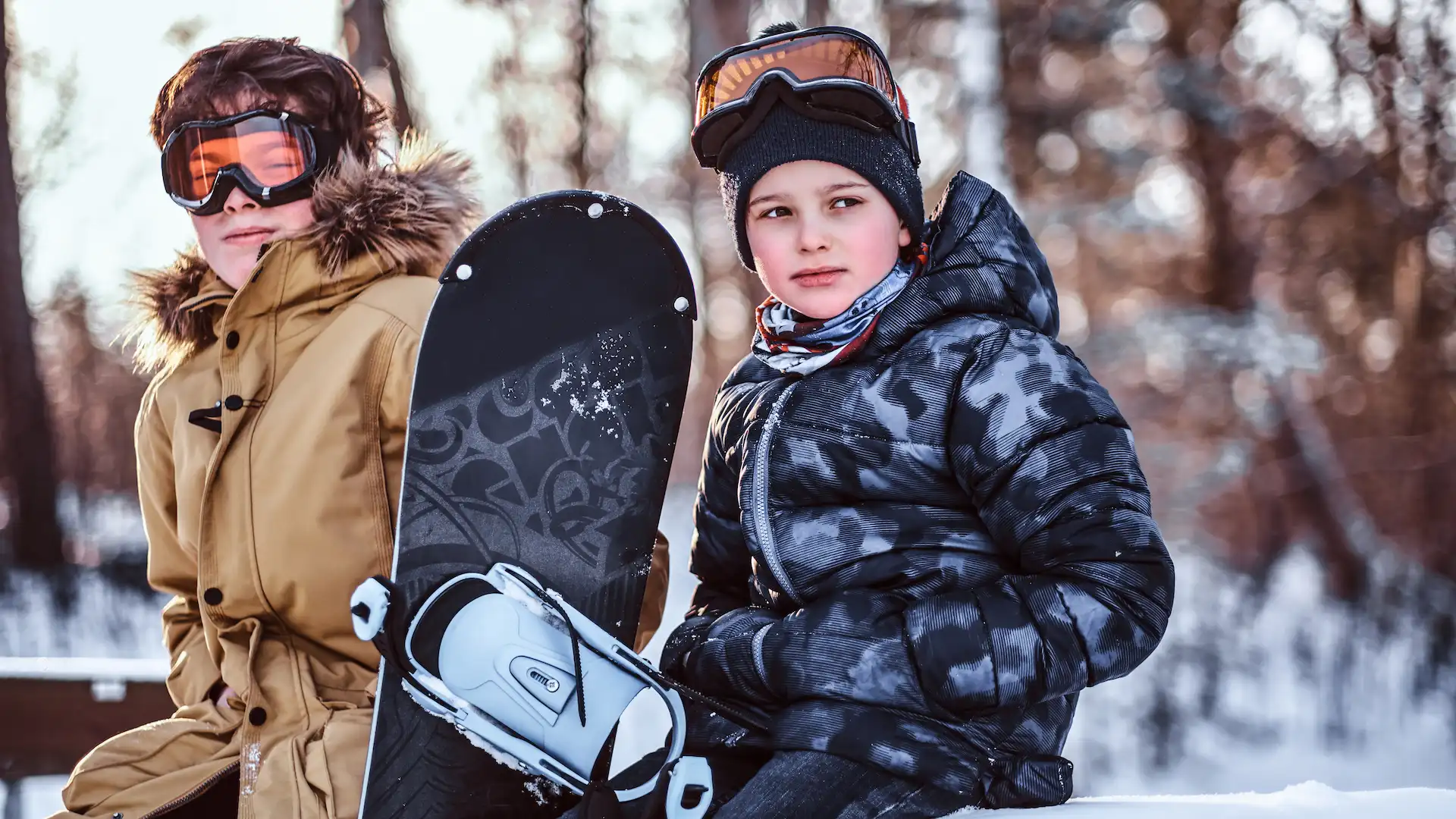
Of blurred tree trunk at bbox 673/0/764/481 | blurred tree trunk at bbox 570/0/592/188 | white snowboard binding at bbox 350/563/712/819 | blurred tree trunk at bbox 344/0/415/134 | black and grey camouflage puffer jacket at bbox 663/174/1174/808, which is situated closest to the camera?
black and grey camouflage puffer jacket at bbox 663/174/1174/808

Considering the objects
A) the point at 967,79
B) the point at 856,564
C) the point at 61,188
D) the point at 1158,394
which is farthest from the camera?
the point at 1158,394

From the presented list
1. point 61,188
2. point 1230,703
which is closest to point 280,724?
point 1230,703

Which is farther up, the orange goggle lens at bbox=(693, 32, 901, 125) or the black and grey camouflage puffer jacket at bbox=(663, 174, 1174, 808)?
the orange goggle lens at bbox=(693, 32, 901, 125)

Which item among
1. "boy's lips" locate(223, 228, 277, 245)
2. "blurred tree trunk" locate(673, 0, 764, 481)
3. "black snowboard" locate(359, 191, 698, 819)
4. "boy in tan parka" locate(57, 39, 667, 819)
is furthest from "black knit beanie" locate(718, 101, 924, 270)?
"blurred tree trunk" locate(673, 0, 764, 481)

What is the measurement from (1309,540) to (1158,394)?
2147 millimetres

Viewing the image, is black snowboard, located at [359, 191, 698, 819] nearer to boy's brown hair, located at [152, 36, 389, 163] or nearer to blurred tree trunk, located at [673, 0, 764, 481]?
boy's brown hair, located at [152, 36, 389, 163]

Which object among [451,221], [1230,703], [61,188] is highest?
[61,188]

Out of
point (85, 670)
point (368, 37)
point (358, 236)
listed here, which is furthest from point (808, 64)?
point (368, 37)

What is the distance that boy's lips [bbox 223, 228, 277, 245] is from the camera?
7.27 ft

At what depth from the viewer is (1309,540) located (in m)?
9.88

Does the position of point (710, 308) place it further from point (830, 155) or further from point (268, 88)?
point (830, 155)

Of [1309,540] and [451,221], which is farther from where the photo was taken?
[1309,540]

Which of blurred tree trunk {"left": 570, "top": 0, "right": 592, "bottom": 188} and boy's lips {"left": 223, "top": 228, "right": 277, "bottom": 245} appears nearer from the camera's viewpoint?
boy's lips {"left": 223, "top": 228, "right": 277, "bottom": 245}

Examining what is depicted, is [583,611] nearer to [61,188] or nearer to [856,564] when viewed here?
[856,564]
